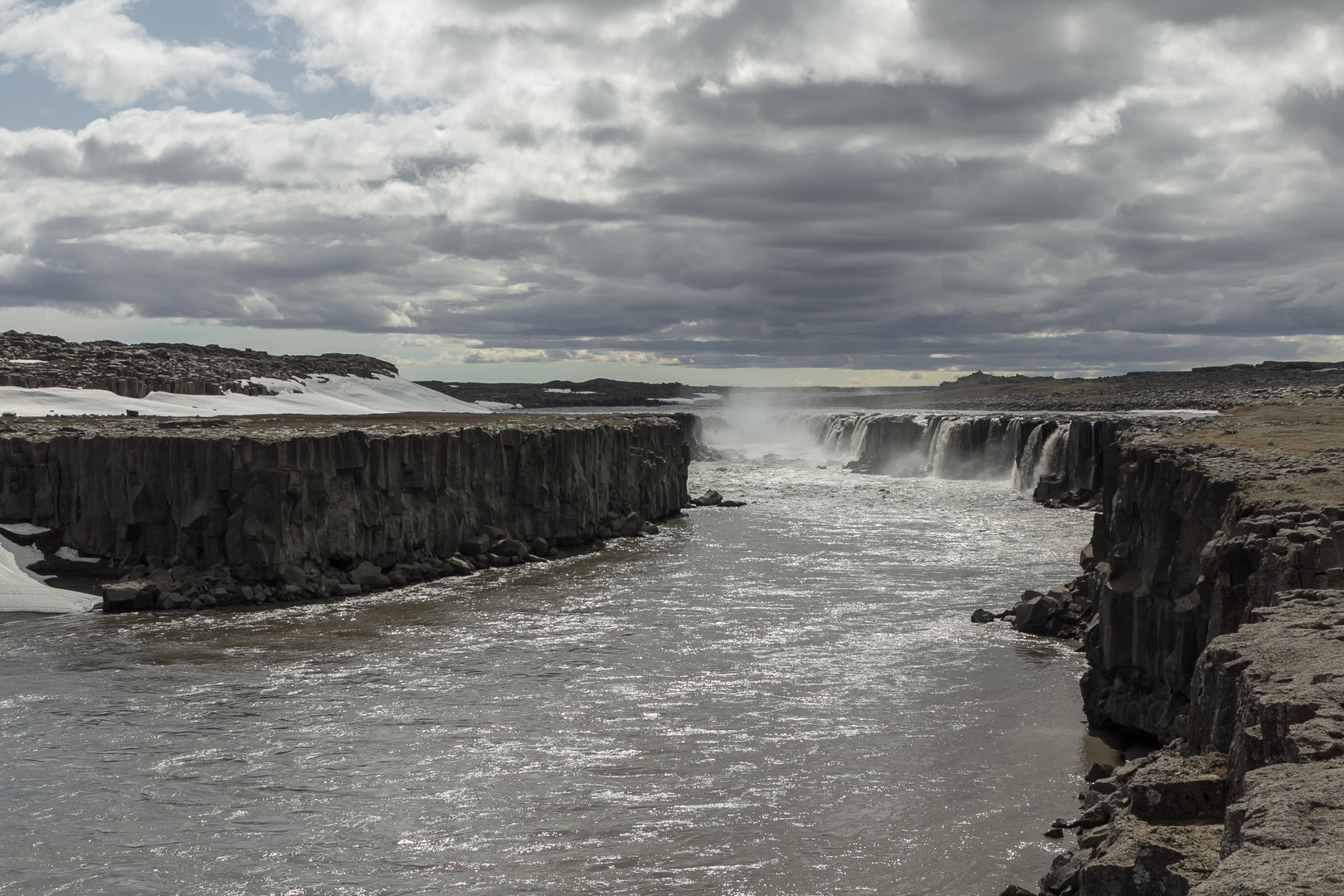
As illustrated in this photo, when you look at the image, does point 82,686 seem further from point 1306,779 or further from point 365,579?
point 1306,779

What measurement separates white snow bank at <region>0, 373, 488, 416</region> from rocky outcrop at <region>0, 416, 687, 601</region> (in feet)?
44.9

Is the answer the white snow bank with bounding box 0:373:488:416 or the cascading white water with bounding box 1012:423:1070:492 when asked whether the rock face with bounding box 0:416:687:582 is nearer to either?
the white snow bank with bounding box 0:373:488:416

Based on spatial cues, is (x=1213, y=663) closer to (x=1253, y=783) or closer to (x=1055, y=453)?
(x=1253, y=783)

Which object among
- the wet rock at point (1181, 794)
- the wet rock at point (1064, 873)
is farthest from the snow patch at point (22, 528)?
the wet rock at point (1181, 794)

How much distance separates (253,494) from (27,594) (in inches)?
241

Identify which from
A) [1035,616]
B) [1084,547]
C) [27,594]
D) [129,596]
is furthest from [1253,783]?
[27,594]

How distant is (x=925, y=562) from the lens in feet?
110

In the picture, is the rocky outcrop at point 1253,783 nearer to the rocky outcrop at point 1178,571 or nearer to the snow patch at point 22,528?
the rocky outcrop at point 1178,571

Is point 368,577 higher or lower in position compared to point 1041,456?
lower

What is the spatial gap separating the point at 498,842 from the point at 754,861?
327 centimetres

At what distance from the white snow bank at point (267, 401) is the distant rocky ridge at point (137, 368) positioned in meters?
1.26

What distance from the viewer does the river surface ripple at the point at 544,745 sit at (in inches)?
494

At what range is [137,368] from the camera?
63906 mm

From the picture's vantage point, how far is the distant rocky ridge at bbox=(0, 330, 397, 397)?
52.5 meters
